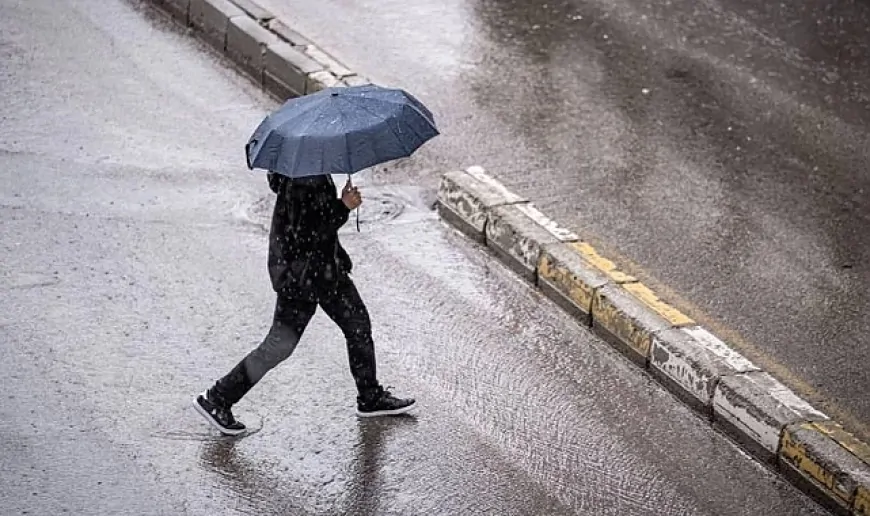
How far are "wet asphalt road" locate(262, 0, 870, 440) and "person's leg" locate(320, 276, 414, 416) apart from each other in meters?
1.99

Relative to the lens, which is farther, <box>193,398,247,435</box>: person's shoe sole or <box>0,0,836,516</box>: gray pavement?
<box>193,398,247,435</box>: person's shoe sole

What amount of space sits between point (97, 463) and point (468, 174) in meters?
3.58

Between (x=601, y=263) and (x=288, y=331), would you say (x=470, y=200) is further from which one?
(x=288, y=331)

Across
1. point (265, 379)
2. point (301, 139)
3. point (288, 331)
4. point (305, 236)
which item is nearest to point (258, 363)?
point (288, 331)

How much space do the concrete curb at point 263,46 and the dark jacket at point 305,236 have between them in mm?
3960

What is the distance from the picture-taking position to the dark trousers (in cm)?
729

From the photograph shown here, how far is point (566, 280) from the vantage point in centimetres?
870

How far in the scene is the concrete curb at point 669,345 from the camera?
7133mm

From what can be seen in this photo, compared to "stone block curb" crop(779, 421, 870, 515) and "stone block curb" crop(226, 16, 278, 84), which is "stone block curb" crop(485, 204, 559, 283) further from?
"stone block curb" crop(226, 16, 278, 84)

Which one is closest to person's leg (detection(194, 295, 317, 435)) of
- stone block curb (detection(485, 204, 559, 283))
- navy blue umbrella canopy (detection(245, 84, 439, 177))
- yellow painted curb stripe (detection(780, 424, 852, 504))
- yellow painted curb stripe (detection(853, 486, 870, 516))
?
navy blue umbrella canopy (detection(245, 84, 439, 177))

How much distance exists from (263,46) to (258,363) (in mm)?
4830

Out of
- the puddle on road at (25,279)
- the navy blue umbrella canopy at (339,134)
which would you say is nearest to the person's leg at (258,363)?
the navy blue umbrella canopy at (339,134)

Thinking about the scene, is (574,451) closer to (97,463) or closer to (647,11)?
(97,463)

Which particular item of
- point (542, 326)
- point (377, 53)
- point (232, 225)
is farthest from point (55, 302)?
point (377, 53)
